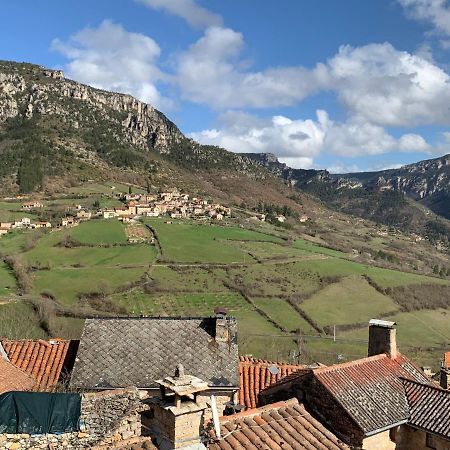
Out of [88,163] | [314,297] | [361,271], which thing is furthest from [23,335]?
[88,163]

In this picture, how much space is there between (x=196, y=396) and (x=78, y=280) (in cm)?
6293

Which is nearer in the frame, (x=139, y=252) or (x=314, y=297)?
(x=314, y=297)

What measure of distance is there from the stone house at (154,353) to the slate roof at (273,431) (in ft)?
18.9

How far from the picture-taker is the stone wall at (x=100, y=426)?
8.34 metres

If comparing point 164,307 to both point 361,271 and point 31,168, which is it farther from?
point 31,168

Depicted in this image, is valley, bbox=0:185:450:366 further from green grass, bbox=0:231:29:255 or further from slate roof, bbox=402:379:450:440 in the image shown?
slate roof, bbox=402:379:450:440

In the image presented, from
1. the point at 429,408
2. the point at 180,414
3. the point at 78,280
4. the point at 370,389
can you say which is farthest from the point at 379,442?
the point at 78,280

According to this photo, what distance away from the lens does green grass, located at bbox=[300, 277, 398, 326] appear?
67312 millimetres

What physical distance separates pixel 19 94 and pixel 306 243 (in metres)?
141

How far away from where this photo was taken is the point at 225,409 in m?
15.8

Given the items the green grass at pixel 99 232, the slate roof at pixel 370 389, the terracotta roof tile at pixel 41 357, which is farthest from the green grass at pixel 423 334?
the green grass at pixel 99 232

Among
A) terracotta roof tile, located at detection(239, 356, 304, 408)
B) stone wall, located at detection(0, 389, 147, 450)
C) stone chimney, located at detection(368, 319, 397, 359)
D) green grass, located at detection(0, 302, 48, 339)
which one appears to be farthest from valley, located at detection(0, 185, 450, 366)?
stone wall, located at detection(0, 389, 147, 450)

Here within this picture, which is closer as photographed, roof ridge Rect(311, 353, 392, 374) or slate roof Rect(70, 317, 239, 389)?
roof ridge Rect(311, 353, 392, 374)

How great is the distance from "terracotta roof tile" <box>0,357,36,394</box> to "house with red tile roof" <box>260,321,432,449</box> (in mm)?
7364
